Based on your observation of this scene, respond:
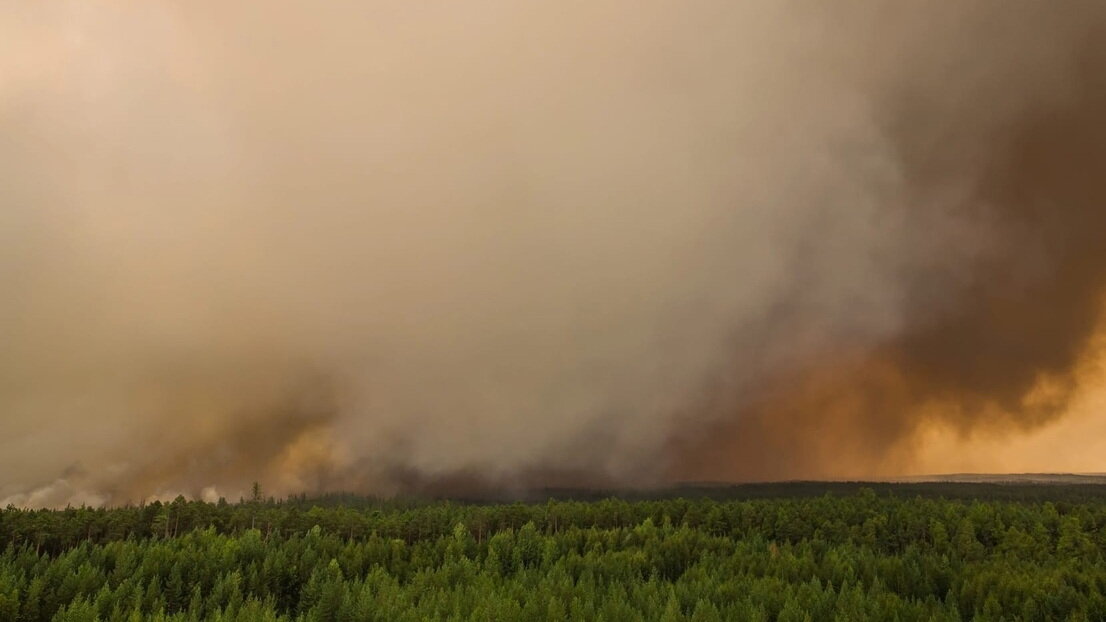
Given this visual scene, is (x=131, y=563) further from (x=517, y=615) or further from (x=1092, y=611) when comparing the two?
(x=1092, y=611)

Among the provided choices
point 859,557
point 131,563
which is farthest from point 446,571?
point 859,557

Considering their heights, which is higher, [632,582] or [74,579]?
[74,579]

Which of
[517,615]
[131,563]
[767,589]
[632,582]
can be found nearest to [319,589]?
[131,563]

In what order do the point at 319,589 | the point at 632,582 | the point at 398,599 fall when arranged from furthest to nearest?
the point at 632,582 < the point at 319,589 < the point at 398,599

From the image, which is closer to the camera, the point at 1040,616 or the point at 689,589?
the point at 1040,616

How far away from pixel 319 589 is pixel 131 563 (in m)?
45.0

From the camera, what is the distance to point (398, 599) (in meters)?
129

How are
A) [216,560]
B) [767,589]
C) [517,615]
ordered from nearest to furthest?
[517,615] < [767,589] < [216,560]

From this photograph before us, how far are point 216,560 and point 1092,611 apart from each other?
7368 inches

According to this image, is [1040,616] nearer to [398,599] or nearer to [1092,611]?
[1092,611]

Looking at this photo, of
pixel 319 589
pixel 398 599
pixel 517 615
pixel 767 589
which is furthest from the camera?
pixel 319 589

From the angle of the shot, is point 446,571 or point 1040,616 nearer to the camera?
point 1040,616

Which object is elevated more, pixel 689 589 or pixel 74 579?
pixel 74 579

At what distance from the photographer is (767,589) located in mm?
137750
